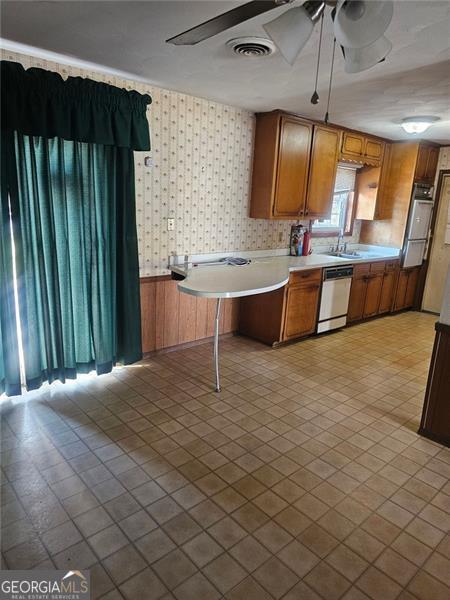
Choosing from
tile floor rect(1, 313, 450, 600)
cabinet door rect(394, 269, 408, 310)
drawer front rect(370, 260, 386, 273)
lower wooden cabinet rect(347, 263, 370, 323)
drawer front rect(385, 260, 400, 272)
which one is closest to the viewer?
tile floor rect(1, 313, 450, 600)

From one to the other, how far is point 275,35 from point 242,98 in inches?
83.9

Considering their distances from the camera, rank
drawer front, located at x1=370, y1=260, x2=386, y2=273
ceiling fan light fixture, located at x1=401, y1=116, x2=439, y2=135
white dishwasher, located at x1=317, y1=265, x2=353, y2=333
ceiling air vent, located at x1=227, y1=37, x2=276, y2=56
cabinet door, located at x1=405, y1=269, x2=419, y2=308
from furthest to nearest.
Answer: cabinet door, located at x1=405, y1=269, x2=419, y2=308 < drawer front, located at x1=370, y1=260, x2=386, y2=273 < white dishwasher, located at x1=317, y1=265, x2=353, y2=333 < ceiling fan light fixture, located at x1=401, y1=116, x2=439, y2=135 < ceiling air vent, located at x1=227, y1=37, x2=276, y2=56

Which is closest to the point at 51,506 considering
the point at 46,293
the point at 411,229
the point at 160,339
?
the point at 46,293

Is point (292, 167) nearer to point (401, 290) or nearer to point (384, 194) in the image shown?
point (384, 194)

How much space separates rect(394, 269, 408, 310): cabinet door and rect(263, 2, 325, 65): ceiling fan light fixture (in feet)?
15.3

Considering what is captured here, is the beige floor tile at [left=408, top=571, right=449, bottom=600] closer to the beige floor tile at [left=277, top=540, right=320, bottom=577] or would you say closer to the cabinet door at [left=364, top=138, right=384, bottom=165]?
the beige floor tile at [left=277, top=540, right=320, bottom=577]

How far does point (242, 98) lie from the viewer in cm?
350

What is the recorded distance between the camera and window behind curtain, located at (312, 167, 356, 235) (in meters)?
5.28

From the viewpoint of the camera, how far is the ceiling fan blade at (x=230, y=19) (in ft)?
4.43

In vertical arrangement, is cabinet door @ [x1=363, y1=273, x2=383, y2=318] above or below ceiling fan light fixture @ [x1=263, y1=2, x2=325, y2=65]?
below

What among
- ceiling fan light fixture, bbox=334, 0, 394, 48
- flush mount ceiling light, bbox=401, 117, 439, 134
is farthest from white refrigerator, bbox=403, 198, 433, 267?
ceiling fan light fixture, bbox=334, 0, 394, 48

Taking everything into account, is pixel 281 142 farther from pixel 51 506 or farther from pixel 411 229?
pixel 51 506

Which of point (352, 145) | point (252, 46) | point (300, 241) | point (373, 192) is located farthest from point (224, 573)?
point (373, 192)

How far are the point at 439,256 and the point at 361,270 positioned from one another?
167cm
